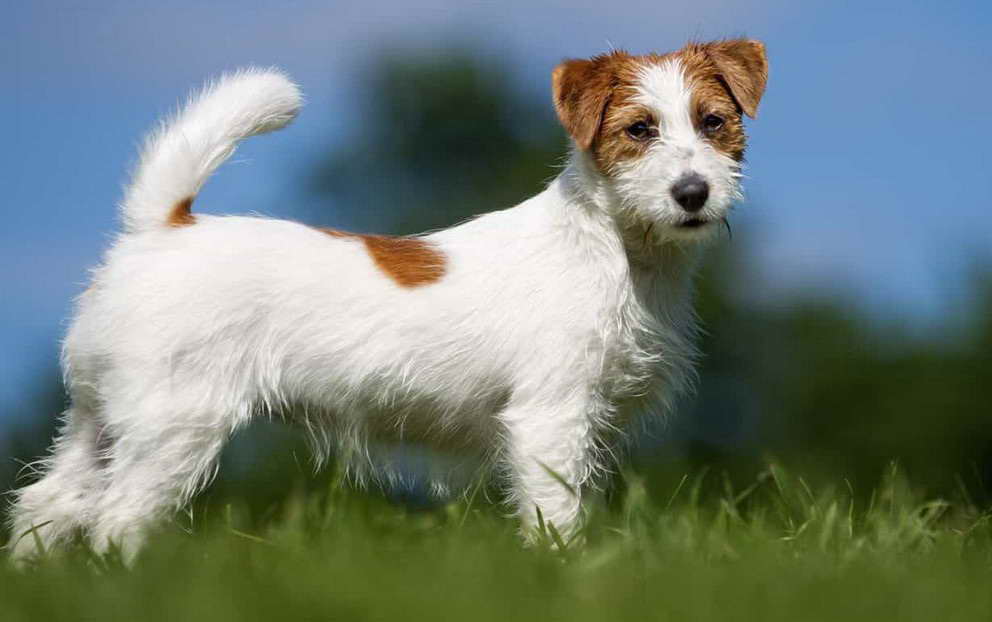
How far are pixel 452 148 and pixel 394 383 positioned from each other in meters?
16.4

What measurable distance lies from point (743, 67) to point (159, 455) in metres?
3.52

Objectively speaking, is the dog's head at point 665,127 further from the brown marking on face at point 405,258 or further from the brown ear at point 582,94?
the brown marking on face at point 405,258

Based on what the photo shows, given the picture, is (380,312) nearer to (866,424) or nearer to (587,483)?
(587,483)

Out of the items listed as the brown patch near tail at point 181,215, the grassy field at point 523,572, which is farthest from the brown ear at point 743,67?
the brown patch near tail at point 181,215

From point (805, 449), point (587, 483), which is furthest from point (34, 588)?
point (805, 449)

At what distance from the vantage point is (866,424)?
2619 cm

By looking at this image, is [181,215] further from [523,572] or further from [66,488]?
[523,572]

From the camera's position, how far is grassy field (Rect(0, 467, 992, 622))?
132 inches

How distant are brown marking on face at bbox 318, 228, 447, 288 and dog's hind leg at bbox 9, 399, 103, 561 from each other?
65.2 inches

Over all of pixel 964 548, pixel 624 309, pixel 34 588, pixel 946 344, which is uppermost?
pixel 624 309

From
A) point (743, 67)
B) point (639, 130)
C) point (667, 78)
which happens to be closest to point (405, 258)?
point (639, 130)

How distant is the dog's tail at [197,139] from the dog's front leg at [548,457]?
197cm

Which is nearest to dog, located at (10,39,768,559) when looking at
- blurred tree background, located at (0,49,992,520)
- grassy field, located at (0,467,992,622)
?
grassy field, located at (0,467,992,622)

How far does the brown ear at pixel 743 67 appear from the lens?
600cm
